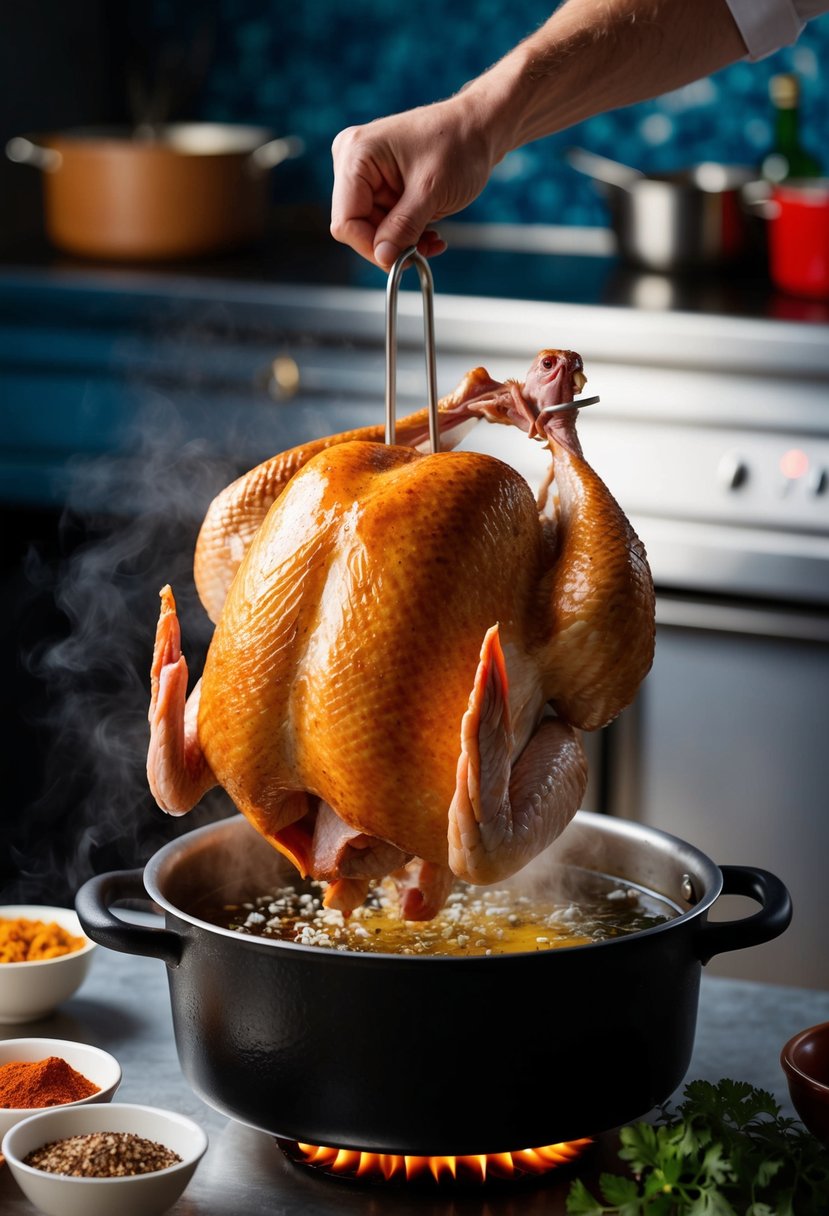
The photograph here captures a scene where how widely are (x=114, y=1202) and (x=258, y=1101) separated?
0.13 m

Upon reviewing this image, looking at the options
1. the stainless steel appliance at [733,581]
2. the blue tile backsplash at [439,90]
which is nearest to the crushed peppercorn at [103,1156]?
the stainless steel appliance at [733,581]

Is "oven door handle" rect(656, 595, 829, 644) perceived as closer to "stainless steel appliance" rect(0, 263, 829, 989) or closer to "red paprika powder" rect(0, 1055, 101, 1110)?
"stainless steel appliance" rect(0, 263, 829, 989)

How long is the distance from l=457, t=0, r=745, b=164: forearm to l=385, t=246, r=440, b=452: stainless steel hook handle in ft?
0.76

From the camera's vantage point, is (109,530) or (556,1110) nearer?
(556,1110)

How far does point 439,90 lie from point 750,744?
167 cm

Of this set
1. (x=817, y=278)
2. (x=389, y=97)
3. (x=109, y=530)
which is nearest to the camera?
(x=817, y=278)

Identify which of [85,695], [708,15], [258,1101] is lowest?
[85,695]

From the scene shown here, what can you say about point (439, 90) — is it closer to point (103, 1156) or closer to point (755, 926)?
point (755, 926)

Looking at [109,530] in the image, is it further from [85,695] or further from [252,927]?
[252,927]

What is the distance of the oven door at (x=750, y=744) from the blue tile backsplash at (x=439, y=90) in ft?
4.02

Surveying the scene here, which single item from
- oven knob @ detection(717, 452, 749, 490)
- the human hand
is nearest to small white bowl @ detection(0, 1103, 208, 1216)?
the human hand

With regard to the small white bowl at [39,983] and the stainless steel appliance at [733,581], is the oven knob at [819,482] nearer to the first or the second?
the stainless steel appliance at [733,581]

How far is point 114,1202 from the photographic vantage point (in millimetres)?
1046

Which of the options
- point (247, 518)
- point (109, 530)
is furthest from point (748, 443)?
point (247, 518)
